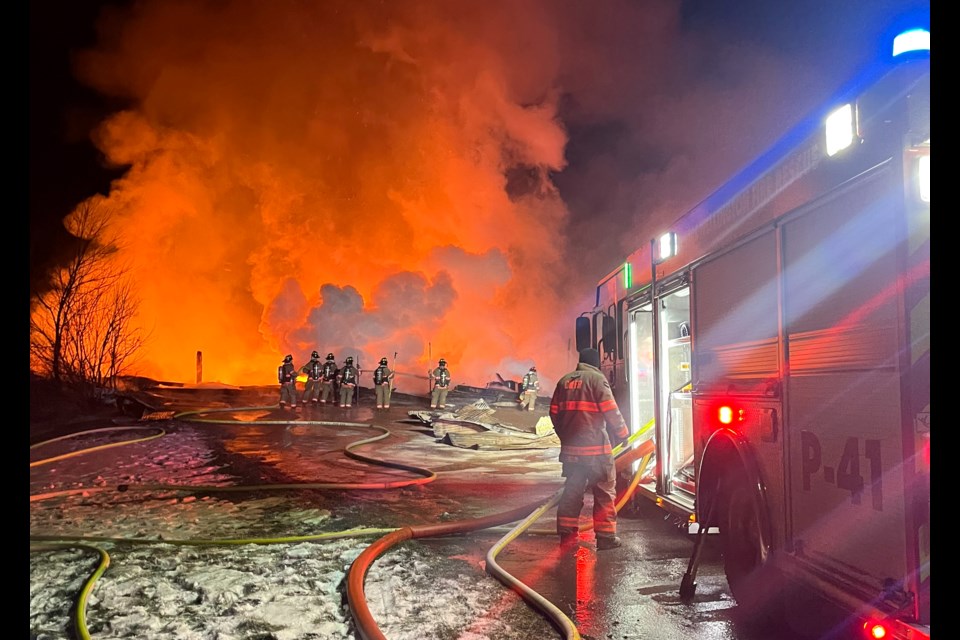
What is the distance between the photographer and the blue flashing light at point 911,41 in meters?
2.17

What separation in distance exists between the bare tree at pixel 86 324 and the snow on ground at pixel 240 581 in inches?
611

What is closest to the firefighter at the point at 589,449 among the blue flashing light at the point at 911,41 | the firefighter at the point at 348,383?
the blue flashing light at the point at 911,41

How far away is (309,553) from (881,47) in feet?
14.8

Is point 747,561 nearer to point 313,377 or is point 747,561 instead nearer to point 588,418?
point 588,418

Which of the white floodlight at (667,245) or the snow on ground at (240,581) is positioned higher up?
the white floodlight at (667,245)

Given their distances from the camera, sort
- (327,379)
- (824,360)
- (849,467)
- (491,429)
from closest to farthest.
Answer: (849,467) → (824,360) → (491,429) → (327,379)

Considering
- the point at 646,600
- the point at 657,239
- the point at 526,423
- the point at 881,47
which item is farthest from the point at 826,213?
the point at 526,423

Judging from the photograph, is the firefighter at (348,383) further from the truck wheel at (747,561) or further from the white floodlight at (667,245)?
the truck wheel at (747,561)

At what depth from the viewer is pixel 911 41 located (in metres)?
2.20

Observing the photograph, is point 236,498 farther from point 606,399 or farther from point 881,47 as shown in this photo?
point 881,47

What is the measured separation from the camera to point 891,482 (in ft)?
7.27

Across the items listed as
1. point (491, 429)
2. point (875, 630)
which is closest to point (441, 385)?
point (491, 429)

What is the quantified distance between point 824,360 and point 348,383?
18347 mm

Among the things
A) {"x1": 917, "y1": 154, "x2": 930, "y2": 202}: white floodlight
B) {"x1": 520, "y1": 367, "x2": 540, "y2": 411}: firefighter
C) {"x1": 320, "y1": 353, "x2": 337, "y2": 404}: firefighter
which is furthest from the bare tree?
{"x1": 917, "y1": 154, "x2": 930, "y2": 202}: white floodlight
